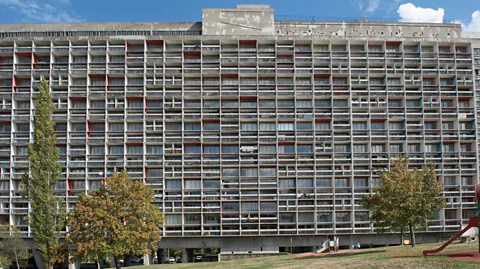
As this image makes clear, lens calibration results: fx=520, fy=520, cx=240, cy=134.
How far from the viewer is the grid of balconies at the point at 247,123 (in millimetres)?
80625

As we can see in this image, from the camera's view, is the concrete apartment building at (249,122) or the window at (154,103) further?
the window at (154,103)

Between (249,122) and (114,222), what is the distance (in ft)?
116

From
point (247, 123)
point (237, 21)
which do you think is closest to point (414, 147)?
point (247, 123)

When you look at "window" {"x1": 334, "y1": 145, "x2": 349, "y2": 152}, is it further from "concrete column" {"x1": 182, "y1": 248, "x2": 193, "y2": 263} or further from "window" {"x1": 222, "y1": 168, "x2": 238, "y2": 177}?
"concrete column" {"x1": 182, "y1": 248, "x2": 193, "y2": 263}

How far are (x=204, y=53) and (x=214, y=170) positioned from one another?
62.1 feet

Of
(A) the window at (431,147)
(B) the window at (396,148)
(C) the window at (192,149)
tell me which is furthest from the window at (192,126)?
(A) the window at (431,147)

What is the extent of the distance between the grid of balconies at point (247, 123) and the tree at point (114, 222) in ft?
84.6

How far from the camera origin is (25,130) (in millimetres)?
83125

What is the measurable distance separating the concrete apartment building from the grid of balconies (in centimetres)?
22

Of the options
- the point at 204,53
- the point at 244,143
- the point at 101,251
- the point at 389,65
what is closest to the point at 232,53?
the point at 204,53

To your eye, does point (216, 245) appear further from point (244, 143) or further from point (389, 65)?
point (389, 65)

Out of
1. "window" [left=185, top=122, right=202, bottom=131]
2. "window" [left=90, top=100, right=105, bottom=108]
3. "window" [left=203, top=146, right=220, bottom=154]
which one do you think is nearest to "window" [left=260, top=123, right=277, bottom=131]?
"window" [left=203, top=146, right=220, bottom=154]

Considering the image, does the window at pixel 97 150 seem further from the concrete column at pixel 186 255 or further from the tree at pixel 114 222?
the tree at pixel 114 222

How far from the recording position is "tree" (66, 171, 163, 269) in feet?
170
